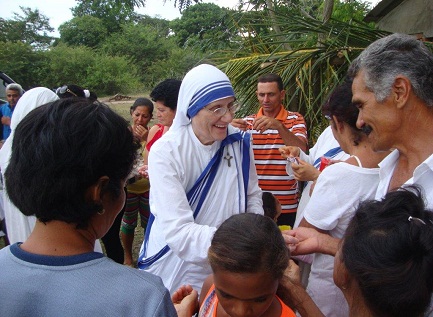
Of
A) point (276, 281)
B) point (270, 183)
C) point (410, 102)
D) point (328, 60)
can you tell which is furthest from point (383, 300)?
point (328, 60)

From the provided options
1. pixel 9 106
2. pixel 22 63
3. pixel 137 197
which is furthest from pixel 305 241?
pixel 22 63

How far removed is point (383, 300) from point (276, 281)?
0.45 metres

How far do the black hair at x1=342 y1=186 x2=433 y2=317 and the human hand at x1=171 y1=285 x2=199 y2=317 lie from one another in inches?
26.7

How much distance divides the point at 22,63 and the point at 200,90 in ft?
88.6

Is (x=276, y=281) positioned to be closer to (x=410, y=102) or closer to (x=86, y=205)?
Result: (x=86, y=205)

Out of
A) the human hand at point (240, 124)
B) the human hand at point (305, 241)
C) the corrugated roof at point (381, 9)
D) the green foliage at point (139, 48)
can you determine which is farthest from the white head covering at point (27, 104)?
the green foliage at point (139, 48)

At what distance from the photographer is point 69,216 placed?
1.05m

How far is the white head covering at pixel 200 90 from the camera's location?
200 centimetres

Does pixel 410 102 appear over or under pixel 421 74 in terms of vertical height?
under

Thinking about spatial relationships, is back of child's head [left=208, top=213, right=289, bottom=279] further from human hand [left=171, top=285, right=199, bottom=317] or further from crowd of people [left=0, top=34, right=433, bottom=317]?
human hand [left=171, top=285, right=199, bottom=317]

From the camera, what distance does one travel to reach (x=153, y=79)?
2995 cm

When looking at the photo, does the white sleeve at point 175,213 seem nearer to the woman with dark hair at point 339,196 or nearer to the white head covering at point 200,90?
the white head covering at point 200,90

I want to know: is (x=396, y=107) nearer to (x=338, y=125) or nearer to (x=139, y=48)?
(x=338, y=125)

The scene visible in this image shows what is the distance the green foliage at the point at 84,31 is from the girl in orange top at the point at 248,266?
37.2 metres
